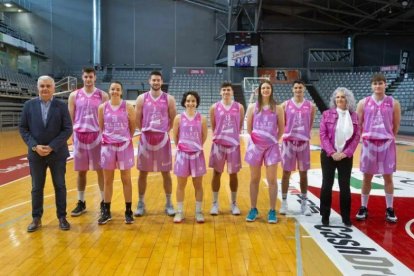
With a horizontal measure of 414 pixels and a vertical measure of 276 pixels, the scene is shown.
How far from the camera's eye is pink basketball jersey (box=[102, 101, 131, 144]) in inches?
164

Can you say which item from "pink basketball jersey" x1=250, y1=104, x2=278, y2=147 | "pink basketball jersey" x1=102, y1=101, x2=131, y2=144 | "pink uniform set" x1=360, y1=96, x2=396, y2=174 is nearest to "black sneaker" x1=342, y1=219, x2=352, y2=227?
"pink uniform set" x1=360, y1=96, x2=396, y2=174

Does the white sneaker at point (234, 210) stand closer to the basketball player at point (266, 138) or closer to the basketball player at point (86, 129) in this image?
the basketball player at point (266, 138)

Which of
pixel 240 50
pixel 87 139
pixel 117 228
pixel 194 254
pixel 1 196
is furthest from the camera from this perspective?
pixel 240 50

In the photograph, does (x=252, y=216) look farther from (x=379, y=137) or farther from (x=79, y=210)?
(x=79, y=210)

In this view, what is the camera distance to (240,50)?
73.1 ft

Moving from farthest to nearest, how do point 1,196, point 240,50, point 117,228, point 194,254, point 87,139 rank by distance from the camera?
point 240,50
point 1,196
point 87,139
point 117,228
point 194,254

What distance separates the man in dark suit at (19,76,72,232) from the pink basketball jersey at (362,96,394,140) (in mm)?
3374

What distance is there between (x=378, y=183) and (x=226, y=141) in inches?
137

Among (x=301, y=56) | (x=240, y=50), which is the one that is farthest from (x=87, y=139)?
(x=301, y=56)

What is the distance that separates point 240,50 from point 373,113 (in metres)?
18.6

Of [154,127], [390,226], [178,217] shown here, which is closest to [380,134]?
[390,226]

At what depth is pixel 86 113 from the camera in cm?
445

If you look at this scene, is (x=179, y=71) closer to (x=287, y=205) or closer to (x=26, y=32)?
(x=26, y=32)

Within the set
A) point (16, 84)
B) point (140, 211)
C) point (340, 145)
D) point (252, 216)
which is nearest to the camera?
point (340, 145)
